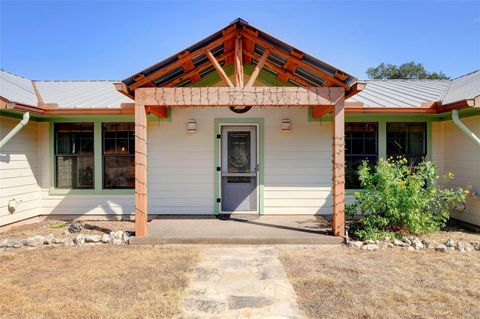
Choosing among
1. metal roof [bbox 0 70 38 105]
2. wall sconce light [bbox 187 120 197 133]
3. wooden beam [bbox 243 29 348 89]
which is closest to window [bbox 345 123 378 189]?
wooden beam [bbox 243 29 348 89]

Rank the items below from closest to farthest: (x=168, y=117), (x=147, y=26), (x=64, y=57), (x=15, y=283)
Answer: (x=15, y=283), (x=168, y=117), (x=147, y=26), (x=64, y=57)

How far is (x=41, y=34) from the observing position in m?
13.2

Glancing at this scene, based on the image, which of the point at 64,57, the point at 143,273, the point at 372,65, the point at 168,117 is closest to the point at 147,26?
the point at 168,117

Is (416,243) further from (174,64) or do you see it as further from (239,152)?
(174,64)

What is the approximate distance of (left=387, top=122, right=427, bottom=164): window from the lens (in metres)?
7.18

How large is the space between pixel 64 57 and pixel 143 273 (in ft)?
55.6

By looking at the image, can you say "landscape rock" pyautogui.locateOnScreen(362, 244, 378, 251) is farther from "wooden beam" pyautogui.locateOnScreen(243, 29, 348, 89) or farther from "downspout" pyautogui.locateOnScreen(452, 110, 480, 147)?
"downspout" pyautogui.locateOnScreen(452, 110, 480, 147)

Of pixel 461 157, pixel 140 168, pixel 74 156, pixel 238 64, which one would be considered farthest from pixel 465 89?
pixel 74 156

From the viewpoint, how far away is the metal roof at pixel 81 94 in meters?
7.04

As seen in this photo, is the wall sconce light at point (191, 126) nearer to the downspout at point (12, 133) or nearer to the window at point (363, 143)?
the downspout at point (12, 133)

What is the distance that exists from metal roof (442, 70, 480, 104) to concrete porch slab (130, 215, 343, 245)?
3.69 m

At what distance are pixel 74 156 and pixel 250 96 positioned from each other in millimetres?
4642

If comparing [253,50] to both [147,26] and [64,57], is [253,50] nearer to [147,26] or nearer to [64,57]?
[147,26]

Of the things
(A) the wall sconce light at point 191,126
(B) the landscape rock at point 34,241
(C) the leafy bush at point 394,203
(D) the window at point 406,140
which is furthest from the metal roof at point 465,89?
(B) the landscape rock at point 34,241
